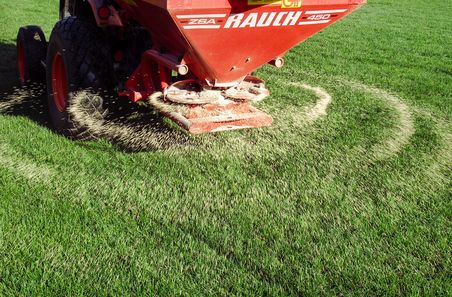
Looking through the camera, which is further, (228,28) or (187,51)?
(187,51)

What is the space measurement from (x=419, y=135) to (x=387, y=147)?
17.8 inches

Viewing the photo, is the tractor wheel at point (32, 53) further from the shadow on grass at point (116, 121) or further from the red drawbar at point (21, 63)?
the shadow on grass at point (116, 121)

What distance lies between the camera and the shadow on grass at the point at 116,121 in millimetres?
3713

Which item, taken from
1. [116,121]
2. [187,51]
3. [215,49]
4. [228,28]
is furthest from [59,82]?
[228,28]

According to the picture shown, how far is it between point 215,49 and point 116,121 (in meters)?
1.29

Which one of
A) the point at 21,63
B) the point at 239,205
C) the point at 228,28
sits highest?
the point at 228,28

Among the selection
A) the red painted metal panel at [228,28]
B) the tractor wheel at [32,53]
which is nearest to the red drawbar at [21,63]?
the tractor wheel at [32,53]

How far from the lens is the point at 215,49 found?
312 cm

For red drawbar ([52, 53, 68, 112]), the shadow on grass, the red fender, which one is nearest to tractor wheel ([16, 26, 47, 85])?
the shadow on grass

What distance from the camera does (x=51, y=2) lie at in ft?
35.5

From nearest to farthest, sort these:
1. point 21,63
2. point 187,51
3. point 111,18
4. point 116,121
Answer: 1. point 187,51
2. point 111,18
3. point 116,121
4. point 21,63

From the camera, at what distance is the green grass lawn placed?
237 cm

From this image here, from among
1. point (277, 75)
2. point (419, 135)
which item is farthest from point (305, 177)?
point (277, 75)

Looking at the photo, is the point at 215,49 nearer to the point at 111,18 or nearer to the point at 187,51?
the point at 187,51
